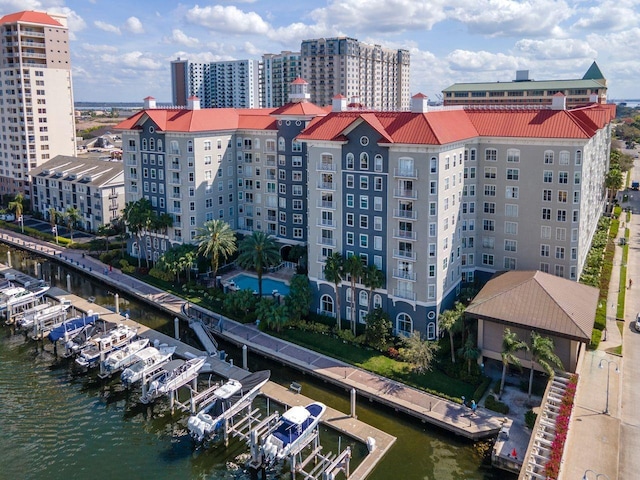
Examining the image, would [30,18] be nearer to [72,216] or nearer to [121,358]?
[72,216]

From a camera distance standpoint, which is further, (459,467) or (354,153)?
(354,153)

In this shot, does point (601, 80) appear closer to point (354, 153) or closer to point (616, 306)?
point (616, 306)

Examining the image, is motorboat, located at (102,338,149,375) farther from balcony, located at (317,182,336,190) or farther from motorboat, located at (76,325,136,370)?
balcony, located at (317,182,336,190)

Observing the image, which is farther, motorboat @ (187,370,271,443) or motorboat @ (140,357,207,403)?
motorboat @ (140,357,207,403)

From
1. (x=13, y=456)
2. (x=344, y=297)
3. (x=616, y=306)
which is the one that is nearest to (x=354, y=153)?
(x=344, y=297)

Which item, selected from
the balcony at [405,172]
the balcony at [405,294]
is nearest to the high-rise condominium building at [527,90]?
the balcony at [405,172]

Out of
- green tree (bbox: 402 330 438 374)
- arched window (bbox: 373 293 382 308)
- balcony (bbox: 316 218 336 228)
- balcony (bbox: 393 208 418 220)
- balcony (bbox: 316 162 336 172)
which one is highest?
balcony (bbox: 316 162 336 172)

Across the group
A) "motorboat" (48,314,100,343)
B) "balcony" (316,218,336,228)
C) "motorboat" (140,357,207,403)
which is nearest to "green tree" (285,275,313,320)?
"balcony" (316,218,336,228)

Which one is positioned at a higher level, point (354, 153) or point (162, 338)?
point (354, 153)
